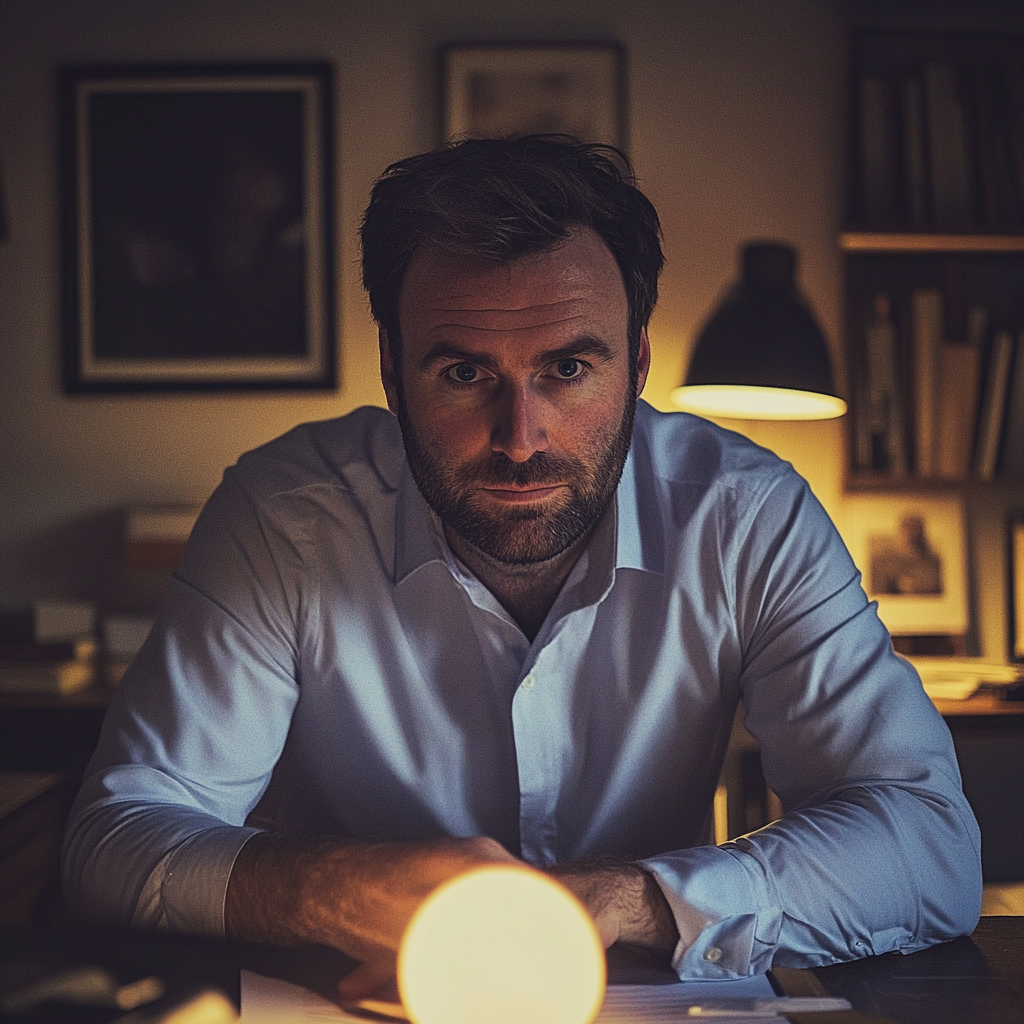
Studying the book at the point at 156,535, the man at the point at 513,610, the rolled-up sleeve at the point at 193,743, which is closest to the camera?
the rolled-up sleeve at the point at 193,743

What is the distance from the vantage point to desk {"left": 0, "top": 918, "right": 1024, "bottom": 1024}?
2.33ft

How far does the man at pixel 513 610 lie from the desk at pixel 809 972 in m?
0.13

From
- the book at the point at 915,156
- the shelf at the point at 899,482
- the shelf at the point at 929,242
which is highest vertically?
the book at the point at 915,156

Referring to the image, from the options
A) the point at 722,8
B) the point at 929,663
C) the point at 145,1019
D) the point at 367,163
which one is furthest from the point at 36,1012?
the point at 722,8

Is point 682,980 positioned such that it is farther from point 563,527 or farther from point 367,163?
point 367,163

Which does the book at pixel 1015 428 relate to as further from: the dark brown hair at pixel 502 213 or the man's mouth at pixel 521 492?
the man's mouth at pixel 521 492

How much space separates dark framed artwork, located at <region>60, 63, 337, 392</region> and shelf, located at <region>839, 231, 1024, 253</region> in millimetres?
1309

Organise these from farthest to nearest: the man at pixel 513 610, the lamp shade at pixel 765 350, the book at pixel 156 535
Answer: the book at pixel 156 535
the lamp shade at pixel 765 350
the man at pixel 513 610

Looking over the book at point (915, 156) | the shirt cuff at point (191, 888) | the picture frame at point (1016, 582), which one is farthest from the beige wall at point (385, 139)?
the shirt cuff at point (191, 888)

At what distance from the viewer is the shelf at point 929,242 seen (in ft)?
8.29

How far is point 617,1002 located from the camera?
72 centimetres

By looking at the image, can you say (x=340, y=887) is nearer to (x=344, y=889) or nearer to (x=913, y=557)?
(x=344, y=889)

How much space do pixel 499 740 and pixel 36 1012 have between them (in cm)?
64

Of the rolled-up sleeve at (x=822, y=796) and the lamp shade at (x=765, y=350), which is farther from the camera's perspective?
the lamp shade at (x=765, y=350)
